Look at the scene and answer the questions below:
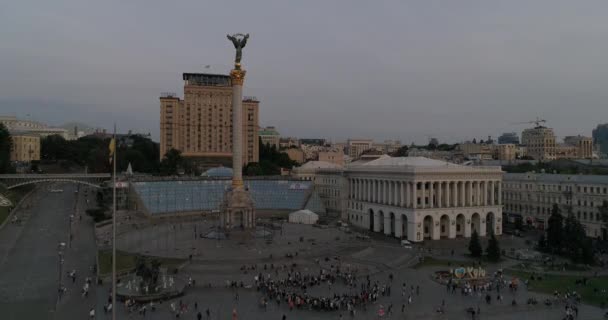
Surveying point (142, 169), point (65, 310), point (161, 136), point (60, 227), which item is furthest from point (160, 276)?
point (161, 136)

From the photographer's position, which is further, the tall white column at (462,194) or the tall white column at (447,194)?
the tall white column at (462,194)

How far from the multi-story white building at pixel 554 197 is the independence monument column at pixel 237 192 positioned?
42517 mm

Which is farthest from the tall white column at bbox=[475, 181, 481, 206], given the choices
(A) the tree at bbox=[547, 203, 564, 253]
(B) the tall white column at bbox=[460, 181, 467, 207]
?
(A) the tree at bbox=[547, 203, 564, 253]

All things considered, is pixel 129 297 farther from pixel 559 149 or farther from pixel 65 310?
pixel 559 149

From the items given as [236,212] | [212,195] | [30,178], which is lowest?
[236,212]

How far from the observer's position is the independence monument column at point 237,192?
7044 centimetres

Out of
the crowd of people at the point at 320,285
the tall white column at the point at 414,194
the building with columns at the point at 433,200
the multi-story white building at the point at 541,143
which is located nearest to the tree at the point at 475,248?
the building with columns at the point at 433,200

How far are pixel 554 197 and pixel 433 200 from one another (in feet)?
66.7

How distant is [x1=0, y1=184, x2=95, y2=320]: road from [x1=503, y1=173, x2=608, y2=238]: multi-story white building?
185ft

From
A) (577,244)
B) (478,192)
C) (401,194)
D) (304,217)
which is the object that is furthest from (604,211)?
(304,217)

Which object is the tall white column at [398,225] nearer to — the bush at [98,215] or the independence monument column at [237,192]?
the independence monument column at [237,192]

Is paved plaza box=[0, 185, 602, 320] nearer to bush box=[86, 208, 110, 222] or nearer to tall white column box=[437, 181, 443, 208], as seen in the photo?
bush box=[86, 208, 110, 222]

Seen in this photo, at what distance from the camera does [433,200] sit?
67.2m

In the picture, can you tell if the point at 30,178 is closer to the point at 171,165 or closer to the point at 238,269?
the point at 171,165
